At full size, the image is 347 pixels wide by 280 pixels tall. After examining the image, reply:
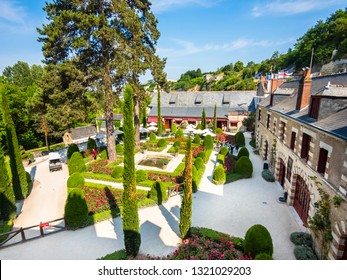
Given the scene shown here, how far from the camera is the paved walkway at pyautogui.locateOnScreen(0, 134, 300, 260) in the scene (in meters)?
10.0

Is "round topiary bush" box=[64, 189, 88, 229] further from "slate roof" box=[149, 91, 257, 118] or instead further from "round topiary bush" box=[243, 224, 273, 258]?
"slate roof" box=[149, 91, 257, 118]

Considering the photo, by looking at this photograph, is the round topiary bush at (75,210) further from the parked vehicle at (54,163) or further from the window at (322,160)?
the window at (322,160)

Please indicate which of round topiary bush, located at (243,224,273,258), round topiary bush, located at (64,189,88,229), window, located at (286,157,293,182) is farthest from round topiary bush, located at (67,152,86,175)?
window, located at (286,157,293,182)

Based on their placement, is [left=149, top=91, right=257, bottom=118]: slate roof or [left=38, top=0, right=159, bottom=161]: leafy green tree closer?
[left=38, top=0, right=159, bottom=161]: leafy green tree

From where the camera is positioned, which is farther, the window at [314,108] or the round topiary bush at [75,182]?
the round topiary bush at [75,182]

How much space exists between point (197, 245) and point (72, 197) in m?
7.50

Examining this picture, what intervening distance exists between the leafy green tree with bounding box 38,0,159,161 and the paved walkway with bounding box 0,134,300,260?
36.8 ft

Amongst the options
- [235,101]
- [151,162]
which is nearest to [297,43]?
[235,101]

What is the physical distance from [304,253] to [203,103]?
39.2 meters

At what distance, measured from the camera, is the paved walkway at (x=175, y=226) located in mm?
10016

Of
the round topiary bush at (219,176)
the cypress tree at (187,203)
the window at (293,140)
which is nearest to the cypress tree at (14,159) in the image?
the cypress tree at (187,203)

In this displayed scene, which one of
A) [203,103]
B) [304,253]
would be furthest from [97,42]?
[203,103]

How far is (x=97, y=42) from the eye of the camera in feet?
60.7

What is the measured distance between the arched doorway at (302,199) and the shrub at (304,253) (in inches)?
87.4
